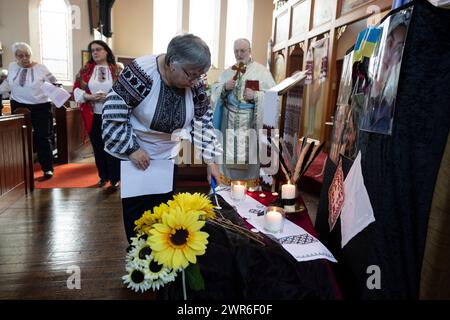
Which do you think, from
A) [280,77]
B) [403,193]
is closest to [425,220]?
[403,193]

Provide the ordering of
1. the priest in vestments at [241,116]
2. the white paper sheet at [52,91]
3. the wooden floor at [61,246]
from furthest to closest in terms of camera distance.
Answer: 1. the white paper sheet at [52,91]
2. the priest in vestments at [241,116]
3. the wooden floor at [61,246]

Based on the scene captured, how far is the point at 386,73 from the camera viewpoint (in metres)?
1.04

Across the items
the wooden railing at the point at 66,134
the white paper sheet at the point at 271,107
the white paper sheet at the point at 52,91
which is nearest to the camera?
the white paper sheet at the point at 271,107

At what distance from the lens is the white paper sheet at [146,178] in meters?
1.54

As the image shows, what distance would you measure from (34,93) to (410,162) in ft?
14.2

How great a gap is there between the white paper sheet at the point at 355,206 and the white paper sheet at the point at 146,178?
812 millimetres

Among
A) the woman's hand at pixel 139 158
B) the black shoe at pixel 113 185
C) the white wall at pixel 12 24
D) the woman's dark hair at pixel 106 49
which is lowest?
the black shoe at pixel 113 185

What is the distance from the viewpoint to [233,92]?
3584 mm

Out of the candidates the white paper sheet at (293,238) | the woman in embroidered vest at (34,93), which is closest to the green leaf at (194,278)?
the white paper sheet at (293,238)

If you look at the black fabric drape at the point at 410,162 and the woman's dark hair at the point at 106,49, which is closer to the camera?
the black fabric drape at the point at 410,162

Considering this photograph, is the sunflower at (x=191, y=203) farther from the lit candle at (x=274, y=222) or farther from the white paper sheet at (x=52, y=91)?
the white paper sheet at (x=52, y=91)

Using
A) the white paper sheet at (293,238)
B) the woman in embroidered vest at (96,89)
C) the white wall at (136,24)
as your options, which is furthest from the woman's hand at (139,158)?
the white wall at (136,24)

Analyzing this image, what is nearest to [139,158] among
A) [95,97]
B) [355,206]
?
[355,206]

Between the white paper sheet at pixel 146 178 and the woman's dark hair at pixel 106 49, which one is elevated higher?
the woman's dark hair at pixel 106 49
